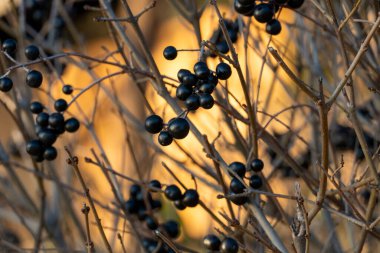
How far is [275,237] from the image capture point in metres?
2.14

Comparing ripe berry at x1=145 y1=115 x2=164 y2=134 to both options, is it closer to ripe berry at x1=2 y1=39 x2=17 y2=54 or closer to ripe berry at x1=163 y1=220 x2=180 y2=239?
ripe berry at x1=2 y1=39 x2=17 y2=54

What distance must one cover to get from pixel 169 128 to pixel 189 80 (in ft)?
0.53

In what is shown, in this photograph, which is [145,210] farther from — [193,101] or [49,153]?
[193,101]

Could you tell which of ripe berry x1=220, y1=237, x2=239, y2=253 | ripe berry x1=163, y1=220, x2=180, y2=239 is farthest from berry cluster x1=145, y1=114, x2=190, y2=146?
ripe berry x1=163, y1=220, x2=180, y2=239

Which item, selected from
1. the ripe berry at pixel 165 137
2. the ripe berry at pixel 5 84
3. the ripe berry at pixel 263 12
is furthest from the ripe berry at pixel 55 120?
the ripe berry at pixel 263 12

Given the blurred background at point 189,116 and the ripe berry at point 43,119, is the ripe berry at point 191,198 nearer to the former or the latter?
the blurred background at point 189,116

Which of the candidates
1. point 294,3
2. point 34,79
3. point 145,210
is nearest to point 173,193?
point 145,210

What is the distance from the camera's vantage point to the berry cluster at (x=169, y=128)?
188 cm

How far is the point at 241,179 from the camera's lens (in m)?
2.06

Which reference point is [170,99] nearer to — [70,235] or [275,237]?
[275,237]

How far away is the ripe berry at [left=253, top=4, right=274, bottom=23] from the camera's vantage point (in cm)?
224

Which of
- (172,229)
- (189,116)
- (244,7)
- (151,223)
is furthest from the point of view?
(189,116)

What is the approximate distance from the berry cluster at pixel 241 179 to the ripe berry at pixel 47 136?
2.36 ft

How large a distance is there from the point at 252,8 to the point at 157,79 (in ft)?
1.43
